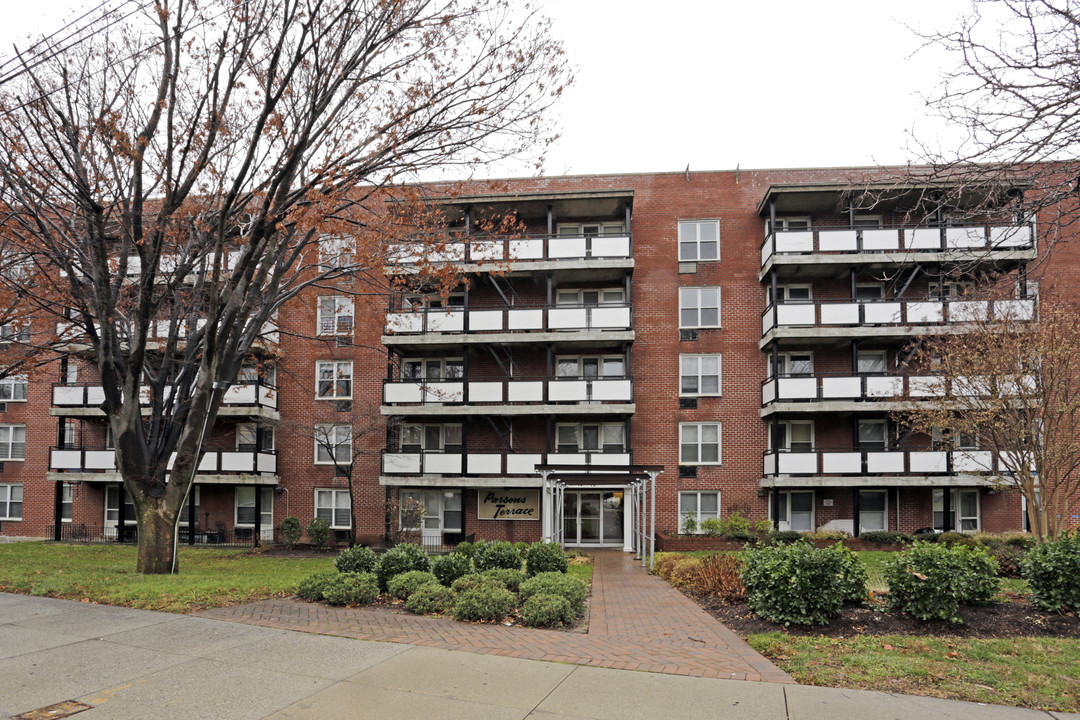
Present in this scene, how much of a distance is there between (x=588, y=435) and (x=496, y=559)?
1506 cm

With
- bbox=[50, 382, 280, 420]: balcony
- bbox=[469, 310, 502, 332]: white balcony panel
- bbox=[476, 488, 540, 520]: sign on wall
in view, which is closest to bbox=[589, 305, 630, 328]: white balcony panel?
bbox=[469, 310, 502, 332]: white balcony panel

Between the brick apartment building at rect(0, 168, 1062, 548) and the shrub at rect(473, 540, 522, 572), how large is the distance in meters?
12.5

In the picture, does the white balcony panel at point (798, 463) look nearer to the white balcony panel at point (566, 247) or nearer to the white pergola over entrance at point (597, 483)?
the white pergola over entrance at point (597, 483)

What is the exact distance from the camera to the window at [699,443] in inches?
1089

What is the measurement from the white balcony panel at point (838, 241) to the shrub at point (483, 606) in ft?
67.1

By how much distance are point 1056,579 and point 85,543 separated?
30.3m

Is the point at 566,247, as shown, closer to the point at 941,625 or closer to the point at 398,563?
the point at 398,563

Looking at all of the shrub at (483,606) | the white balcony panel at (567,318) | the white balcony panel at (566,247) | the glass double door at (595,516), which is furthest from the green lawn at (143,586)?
the white balcony panel at (566,247)

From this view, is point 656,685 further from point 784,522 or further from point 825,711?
point 784,522

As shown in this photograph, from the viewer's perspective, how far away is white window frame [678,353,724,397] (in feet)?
91.7

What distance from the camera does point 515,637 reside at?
894 cm

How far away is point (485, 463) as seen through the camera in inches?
1058

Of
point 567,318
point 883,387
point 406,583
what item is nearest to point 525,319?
point 567,318

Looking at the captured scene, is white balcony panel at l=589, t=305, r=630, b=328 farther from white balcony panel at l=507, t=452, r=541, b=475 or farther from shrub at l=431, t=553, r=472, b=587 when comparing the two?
shrub at l=431, t=553, r=472, b=587
